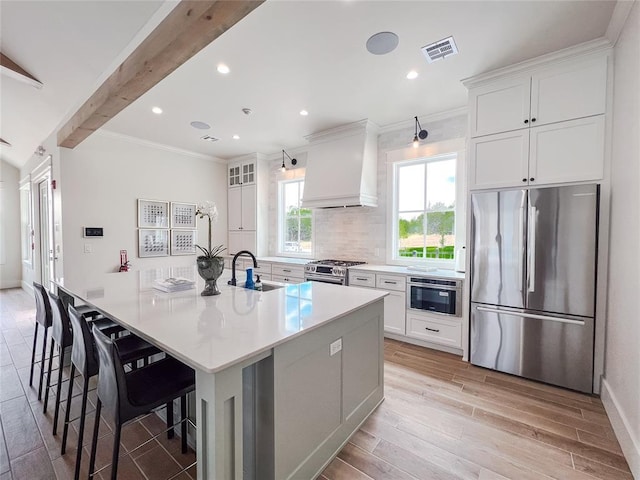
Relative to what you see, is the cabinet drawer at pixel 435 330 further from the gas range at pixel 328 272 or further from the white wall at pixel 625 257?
the white wall at pixel 625 257

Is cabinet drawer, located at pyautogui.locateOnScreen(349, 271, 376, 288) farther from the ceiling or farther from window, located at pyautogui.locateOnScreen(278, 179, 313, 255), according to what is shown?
the ceiling

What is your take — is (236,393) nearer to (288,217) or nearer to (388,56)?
(388,56)

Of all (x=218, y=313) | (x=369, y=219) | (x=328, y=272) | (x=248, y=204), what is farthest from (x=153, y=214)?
(x=218, y=313)

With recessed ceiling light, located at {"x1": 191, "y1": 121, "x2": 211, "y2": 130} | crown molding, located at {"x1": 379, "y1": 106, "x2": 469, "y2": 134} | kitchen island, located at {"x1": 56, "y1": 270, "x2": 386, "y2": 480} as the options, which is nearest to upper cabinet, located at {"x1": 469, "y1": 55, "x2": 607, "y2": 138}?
crown molding, located at {"x1": 379, "y1": 106, "x2": 469, "y2": 134}

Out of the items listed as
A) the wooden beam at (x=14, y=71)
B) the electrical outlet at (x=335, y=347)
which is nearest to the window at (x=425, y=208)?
the electrical outlet at (x=335, y=347)

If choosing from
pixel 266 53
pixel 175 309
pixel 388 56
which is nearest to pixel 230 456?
pixel 175 309

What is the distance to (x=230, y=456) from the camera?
1117 mm

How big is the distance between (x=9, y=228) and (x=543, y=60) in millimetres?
10091

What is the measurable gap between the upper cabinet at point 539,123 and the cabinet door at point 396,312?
4.87ft

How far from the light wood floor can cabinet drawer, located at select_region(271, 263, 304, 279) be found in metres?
2.07

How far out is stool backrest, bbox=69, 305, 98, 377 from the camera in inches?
62.0

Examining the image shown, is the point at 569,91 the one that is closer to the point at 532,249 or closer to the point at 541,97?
the point at 541,97

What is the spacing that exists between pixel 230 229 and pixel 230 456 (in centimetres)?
509

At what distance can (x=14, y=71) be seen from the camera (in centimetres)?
280
